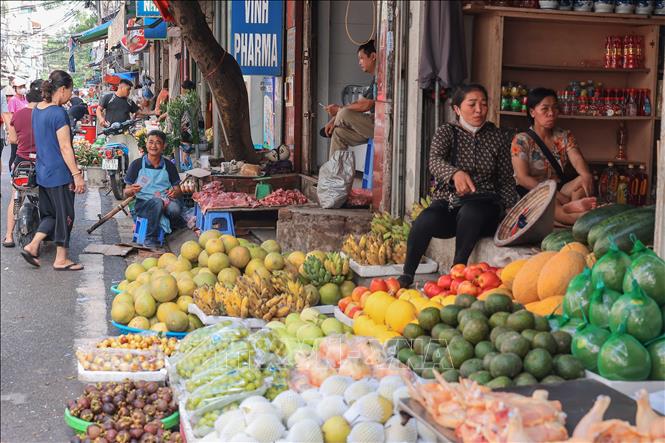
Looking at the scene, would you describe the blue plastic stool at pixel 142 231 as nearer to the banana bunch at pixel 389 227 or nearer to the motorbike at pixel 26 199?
the motorbike at pixel 26 199

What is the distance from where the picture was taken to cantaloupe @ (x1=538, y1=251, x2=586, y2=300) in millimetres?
4457

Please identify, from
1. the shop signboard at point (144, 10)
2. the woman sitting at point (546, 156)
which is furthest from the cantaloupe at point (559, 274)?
the shop signboard at point (144, 10)

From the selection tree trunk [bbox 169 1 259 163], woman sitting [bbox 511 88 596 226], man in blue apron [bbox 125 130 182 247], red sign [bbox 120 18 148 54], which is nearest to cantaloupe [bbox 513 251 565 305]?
woman sitting [bbox 511 88 596 226]

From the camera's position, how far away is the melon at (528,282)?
183 inches

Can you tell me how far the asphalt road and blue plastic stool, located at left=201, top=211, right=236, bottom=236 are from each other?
1.13 m

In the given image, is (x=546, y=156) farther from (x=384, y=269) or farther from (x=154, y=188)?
(x=154, y=188)

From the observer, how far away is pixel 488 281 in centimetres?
506

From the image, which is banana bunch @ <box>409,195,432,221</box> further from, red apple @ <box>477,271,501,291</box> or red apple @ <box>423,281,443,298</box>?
red apple @ <box>477,271,501,291</box>

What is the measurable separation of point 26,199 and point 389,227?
15.6 ft

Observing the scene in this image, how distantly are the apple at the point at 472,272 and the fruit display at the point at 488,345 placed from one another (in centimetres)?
83

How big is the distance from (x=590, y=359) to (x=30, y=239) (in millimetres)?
8022

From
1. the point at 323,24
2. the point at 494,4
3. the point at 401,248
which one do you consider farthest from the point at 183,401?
the point at 323,24

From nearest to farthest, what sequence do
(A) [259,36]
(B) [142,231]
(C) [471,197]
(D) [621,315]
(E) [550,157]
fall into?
(D) [621,315], (C) [471,197], (E) [550,157], (B) [142,231], (A) [259,36]

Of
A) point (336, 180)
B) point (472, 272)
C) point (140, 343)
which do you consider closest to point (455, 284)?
point (472, 272)
